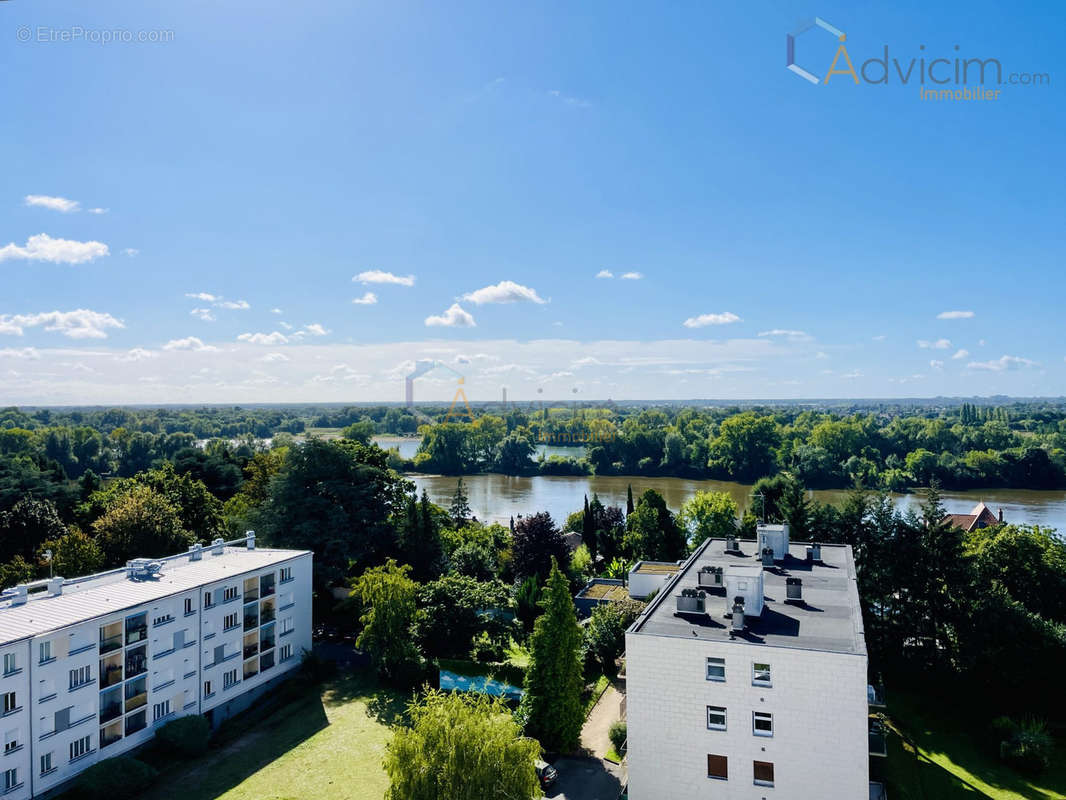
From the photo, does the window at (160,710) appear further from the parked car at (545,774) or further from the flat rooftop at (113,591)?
the parked car at (545,774)

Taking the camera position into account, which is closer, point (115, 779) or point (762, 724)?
point (762, 724)

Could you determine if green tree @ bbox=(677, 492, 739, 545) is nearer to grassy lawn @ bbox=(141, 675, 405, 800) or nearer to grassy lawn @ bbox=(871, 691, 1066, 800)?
grassy lawn @ bbox=(871, 691, 1066, 800)

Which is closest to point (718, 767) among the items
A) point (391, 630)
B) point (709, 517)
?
point (391, 630)

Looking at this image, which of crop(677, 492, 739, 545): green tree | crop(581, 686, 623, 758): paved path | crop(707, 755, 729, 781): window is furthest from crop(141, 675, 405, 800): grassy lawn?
crop(677, 492, 739, 545): green tree

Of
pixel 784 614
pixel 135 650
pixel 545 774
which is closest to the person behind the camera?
pixel 784 614

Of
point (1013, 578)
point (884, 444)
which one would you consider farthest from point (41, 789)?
point (884, 444)

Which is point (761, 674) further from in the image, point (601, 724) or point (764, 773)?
point (601, 724)
